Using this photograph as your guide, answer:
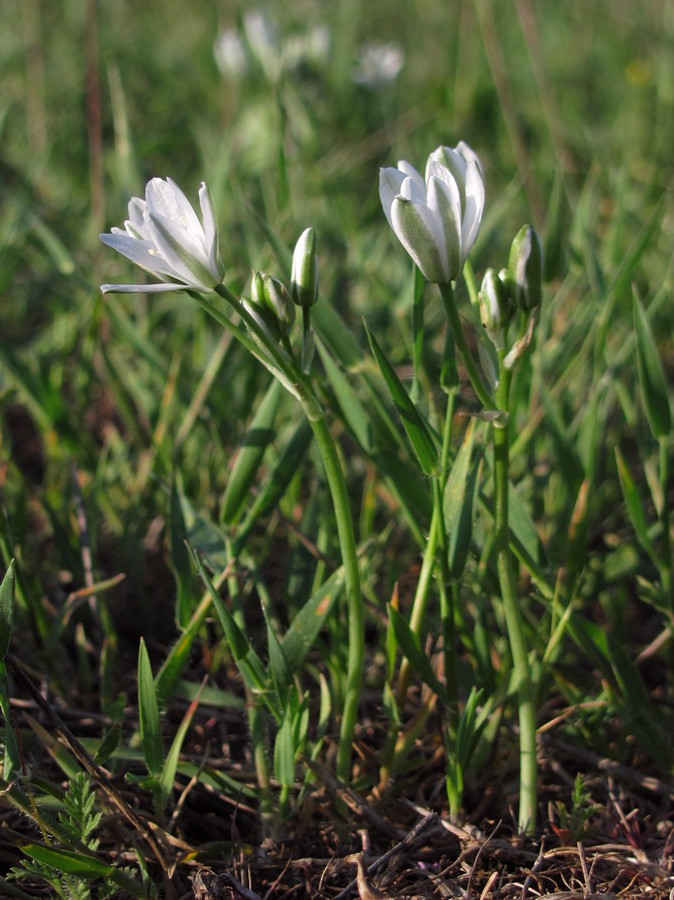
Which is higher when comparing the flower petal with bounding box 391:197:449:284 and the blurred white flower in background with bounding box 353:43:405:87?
the blurred white flower in background with bounding box 353:43:405:87

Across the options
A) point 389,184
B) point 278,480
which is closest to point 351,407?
point 278,480

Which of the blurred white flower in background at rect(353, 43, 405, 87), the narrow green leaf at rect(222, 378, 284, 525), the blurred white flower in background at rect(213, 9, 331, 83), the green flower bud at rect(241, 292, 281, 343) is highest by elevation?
the blurred white flower in background at rect(213, 9, 331, 83)

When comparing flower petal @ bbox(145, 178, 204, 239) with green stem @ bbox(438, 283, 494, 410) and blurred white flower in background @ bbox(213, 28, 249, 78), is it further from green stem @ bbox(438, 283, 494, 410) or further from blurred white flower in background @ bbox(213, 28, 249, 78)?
blurred white flower in background @ bbox(213, 28, 249, 78)

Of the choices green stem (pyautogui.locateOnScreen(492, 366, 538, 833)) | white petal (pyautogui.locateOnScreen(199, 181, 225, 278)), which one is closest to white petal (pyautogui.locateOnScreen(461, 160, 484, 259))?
green stem (pyautogui.locateOnScreen(492, 366, 538, 833))

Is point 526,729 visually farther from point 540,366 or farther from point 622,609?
point 540,366

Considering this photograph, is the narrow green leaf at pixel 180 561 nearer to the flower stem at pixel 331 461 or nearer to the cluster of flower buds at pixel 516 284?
the flower stem at pixel 331 461

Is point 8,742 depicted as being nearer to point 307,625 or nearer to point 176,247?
point 307,625

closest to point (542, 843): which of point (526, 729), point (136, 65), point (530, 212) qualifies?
point (526, 729)
